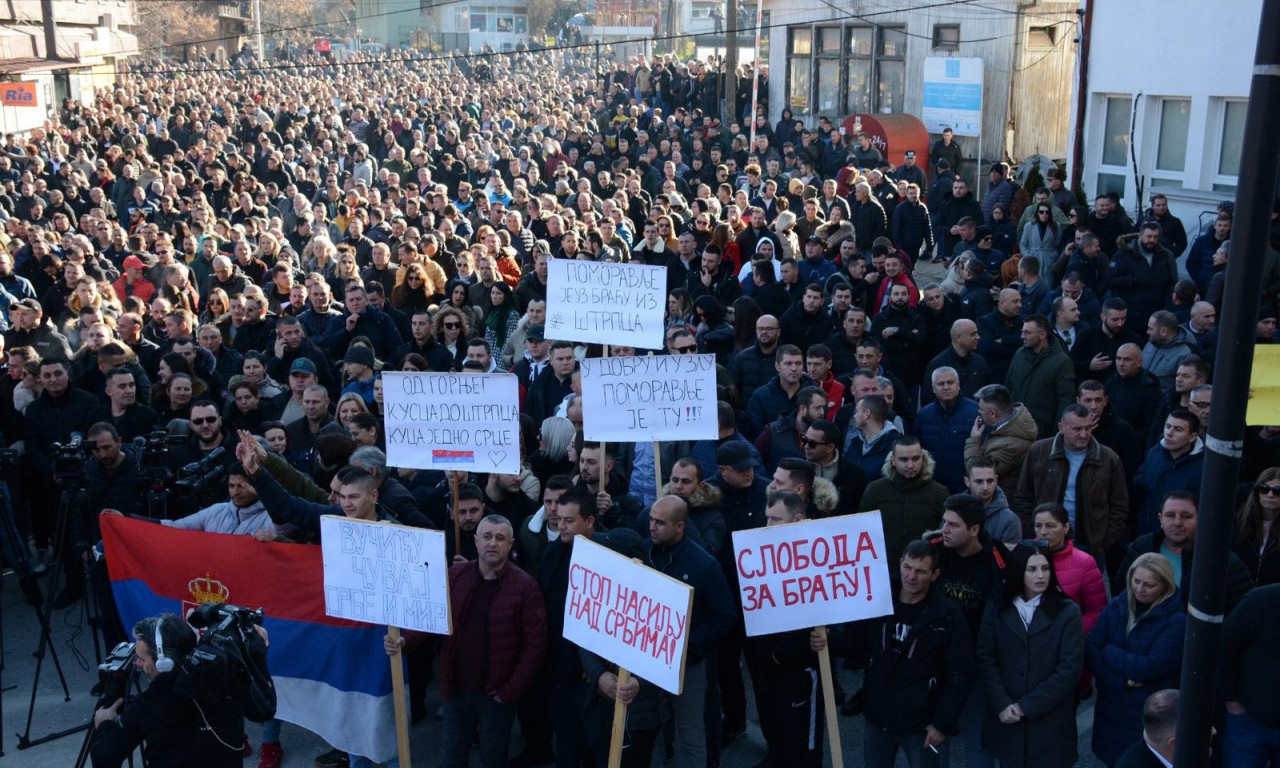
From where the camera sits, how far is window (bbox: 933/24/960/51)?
85.0ft

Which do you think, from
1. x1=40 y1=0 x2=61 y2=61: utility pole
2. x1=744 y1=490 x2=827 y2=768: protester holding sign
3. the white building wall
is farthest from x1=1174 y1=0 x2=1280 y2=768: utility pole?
x1=40 y1=0 x2=61 y2=61: utility pole

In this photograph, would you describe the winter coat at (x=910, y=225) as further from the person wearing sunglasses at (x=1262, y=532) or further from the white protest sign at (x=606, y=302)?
the person wearing sunglasses at (x=1262, y=532)

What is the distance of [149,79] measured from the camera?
46.3 m

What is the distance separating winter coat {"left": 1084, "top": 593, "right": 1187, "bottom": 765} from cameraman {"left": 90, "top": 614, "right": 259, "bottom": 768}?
3.74 meters

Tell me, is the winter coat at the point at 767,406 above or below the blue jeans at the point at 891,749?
above

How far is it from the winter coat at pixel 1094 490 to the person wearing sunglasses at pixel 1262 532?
1.07 meters

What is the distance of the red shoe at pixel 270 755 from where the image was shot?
23.2 feet

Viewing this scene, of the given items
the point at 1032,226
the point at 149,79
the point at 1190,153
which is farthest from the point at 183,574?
the point at 149,79

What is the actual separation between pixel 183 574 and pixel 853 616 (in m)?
3.75

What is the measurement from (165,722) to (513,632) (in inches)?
64.4

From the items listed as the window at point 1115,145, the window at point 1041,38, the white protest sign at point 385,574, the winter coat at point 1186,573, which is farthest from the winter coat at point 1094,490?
the window at point 1041,38

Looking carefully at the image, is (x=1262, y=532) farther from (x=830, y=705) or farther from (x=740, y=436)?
(x=740, y=436)

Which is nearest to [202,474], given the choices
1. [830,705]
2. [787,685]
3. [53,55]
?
[787,685]

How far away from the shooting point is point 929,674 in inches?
229
